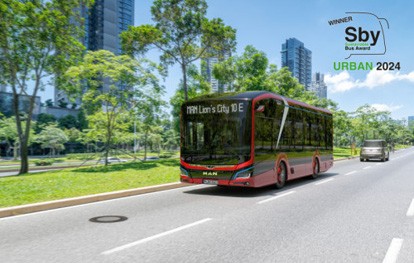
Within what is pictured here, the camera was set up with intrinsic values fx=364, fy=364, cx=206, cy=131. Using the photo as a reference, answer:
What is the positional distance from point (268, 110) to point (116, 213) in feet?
19.0

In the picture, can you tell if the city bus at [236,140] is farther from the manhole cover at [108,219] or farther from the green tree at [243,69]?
the green tree at [243,69]

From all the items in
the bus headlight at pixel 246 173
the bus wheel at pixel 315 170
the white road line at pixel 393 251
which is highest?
the bus headlight at pixel 246 173

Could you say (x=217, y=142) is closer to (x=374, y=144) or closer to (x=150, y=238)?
(x=150, y=238)

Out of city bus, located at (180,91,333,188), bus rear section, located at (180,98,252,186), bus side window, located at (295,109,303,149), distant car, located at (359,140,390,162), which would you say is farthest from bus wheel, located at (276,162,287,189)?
distant car, located at (359,140,390,162)

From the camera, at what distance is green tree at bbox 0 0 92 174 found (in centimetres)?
1930

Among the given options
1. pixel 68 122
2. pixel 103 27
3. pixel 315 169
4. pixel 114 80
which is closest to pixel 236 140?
pixel 315 169

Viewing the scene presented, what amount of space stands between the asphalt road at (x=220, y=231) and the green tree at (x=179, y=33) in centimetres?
1670

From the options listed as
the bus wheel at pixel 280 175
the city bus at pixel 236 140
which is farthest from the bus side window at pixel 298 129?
the bus wheel at pixel 280 175

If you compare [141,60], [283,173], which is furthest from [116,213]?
[141,60]

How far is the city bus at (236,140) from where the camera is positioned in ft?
34.3

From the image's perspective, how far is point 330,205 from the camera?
9.09m

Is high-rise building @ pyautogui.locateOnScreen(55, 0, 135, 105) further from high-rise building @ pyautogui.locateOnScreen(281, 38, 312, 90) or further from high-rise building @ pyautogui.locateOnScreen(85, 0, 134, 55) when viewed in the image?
high-rise building @ pyautogui.locateOnScreen(281, 38, 312, 90)

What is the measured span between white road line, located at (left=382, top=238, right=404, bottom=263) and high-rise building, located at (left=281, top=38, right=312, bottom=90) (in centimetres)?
18422

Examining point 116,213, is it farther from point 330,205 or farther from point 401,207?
point 401,207
